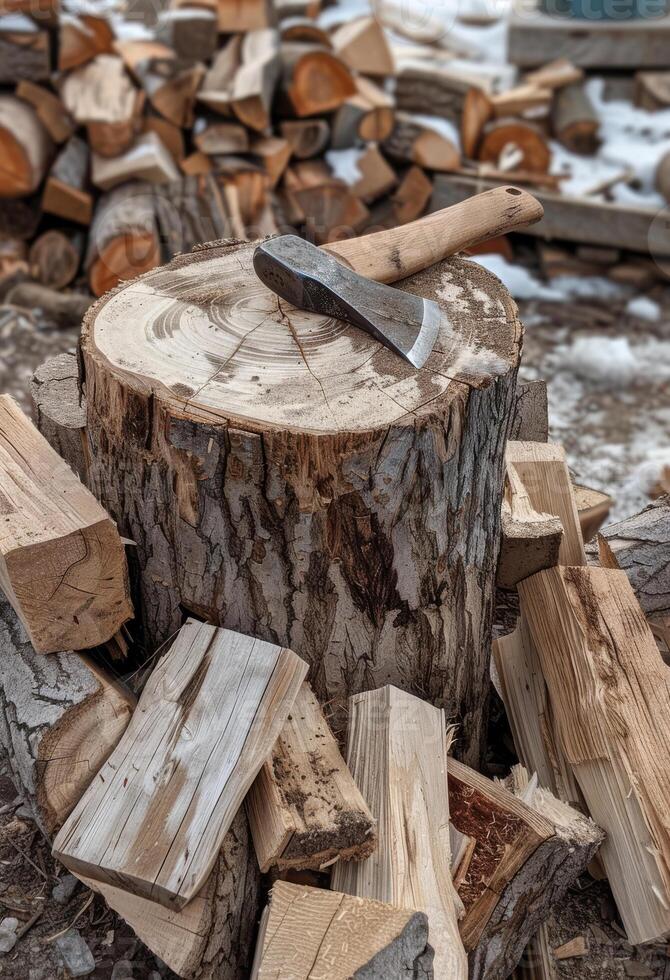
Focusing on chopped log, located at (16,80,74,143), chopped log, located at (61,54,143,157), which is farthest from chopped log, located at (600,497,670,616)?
chopped log, located at (16,80,74,143)

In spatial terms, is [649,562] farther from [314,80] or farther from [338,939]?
[314,80]

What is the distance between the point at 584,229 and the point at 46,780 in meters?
4.97

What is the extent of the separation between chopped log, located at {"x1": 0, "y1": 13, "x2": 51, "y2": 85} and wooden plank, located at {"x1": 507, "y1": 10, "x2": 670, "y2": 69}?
305cm

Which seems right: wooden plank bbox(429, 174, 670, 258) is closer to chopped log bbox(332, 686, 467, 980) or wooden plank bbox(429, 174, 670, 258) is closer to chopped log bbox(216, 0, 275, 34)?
chopped log bbox(216, 0, 275, 34)

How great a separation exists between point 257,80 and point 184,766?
446 centimetres

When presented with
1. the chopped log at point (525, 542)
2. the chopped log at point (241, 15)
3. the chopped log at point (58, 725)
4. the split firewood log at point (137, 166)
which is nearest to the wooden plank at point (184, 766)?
the chopped log at point (58, 725)

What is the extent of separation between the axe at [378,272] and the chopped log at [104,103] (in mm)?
3496

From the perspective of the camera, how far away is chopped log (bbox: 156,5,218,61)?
5.57 metres

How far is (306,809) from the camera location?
1.85 m

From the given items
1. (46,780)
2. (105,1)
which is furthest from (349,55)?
(46,780)

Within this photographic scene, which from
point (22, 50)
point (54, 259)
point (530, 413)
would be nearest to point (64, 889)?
point (530, 413)

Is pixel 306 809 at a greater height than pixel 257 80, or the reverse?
pixel 257 80

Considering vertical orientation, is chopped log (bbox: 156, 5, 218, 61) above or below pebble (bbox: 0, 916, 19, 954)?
above

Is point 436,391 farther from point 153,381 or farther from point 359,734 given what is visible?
point 359,734
